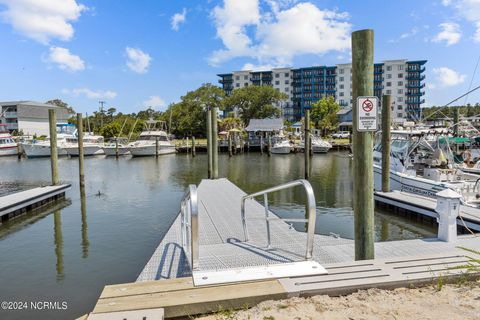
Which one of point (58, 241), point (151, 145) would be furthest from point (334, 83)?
point (58, 241)

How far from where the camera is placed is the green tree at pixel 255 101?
250 feet

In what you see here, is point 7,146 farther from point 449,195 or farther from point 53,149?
point 449,195

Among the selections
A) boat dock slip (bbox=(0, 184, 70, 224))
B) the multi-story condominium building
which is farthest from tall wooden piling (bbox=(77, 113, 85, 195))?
the multi-story condominium building

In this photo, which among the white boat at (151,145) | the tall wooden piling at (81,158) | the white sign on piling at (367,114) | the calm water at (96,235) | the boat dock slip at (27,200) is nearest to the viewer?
the white sign on piling at (367,114)

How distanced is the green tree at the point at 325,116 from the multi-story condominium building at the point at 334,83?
79.5 ft

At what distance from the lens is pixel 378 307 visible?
342cm

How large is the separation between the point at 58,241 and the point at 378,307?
9.98 m

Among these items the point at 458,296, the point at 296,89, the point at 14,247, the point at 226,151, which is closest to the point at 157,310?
the point at 458,296

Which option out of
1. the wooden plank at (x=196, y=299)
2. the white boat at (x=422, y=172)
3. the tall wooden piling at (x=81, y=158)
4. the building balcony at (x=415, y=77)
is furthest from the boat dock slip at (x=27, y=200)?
the building balcony at (x=415, y=77)

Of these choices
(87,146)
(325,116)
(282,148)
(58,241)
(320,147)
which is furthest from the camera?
(325,116)

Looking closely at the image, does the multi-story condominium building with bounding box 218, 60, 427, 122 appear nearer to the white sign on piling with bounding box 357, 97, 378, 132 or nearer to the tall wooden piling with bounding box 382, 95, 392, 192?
the tall wooden piling with bounding box 382, 95, 392, 192

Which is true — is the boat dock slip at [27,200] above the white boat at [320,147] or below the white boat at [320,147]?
below

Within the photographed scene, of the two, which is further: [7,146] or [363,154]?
[7,146]

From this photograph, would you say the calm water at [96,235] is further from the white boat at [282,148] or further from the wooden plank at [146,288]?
the white boat at [282,148]
